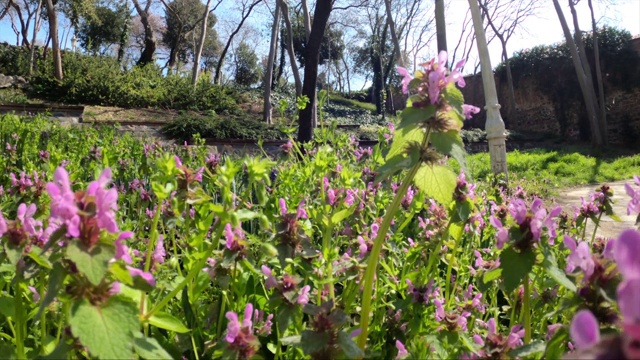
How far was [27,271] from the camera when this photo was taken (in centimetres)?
73

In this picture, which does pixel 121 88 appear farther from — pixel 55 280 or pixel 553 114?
pixel 553 114

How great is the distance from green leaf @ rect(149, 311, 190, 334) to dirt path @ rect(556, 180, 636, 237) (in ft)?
6.38

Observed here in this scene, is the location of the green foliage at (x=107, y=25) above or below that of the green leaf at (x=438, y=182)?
above

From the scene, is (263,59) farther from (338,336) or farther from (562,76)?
(338,336)

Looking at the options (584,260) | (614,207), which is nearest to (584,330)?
(584,260)

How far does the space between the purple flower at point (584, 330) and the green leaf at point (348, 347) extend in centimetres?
44

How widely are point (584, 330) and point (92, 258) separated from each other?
1.72 feet

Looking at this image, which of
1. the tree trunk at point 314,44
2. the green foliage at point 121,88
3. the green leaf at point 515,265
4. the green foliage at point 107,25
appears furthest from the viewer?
the green foliage at point 107,25

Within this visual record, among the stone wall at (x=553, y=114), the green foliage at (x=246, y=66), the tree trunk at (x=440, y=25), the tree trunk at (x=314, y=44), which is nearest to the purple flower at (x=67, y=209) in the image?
the tree trunk at (x=314, y=44)

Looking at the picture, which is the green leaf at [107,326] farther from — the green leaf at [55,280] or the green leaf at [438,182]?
the green leaf at [438,182]

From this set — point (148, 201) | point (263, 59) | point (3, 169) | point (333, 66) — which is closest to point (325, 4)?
point (3, 169)

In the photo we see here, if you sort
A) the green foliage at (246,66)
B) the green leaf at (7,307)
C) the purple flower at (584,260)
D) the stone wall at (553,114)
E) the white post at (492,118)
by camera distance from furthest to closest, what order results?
the green foliage at (246,66) → the stone wall at (553,114) → the white post at (492,118) → the green leaf at (7,307) → the purple flower at (584,260)

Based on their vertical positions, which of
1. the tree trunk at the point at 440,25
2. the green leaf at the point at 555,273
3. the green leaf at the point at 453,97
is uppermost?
the tree trunk at the point at 440,25

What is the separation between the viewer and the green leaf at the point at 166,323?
0.71 meters
